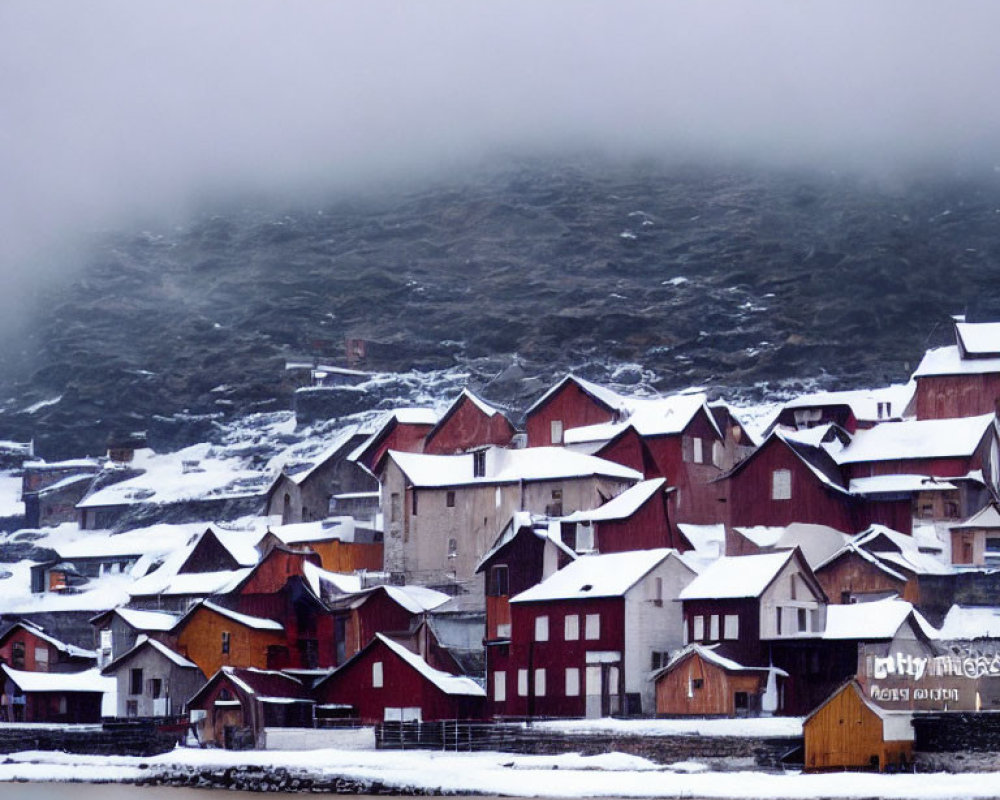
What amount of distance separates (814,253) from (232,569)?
86.5 meters

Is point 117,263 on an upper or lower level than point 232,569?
upper

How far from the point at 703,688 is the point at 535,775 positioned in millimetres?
8210

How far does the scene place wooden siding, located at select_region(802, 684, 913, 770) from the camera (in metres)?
53.9

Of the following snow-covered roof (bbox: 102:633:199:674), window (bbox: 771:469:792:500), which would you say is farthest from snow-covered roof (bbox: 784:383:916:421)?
snow-covered roof (bbox: 102:633:199:674)

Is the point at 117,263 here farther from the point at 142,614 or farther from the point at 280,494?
the point at 142,614

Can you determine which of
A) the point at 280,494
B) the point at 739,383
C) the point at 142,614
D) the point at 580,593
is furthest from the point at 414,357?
the point at 580,593

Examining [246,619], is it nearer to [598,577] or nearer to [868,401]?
[598,577]

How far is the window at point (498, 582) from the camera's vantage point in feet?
244

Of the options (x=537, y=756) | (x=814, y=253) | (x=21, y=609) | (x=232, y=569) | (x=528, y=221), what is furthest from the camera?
(x=528, y=221)

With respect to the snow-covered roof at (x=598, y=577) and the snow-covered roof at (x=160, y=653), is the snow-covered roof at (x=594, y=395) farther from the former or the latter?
the snow-covered roof at (x=160, y=653)

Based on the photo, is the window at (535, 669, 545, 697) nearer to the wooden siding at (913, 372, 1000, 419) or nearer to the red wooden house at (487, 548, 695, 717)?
the red wooden house at (487, 548, 695, 717)

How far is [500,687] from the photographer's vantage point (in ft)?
230

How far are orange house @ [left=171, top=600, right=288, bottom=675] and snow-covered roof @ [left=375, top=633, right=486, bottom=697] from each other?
26.4 ft

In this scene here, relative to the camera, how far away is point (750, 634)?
2530 inches
